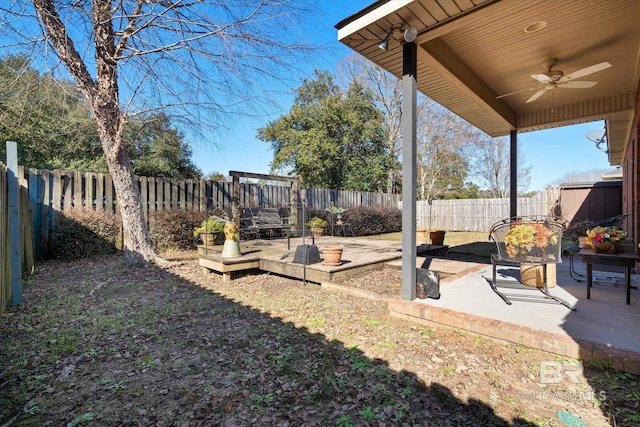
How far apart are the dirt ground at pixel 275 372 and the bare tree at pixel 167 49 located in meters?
3.03

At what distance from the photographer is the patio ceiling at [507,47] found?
2.87 metres

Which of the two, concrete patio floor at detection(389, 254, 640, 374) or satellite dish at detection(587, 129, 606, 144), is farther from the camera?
satellite dish at detection(587, 129, 606, 144)

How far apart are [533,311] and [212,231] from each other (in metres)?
5.51

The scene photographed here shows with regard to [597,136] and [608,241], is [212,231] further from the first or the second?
[597,136]

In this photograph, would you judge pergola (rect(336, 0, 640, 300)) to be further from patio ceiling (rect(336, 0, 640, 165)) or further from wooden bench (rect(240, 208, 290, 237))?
wooden bench (rect(240, 208, 290, 237))

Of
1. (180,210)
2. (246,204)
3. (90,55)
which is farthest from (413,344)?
(246,204)

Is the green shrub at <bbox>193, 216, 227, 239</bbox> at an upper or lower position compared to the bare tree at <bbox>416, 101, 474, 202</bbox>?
lower

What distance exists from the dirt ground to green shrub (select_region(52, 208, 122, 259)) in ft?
9.47

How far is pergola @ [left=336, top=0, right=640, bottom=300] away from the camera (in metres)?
2.88

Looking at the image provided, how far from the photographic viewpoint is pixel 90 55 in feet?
15.6

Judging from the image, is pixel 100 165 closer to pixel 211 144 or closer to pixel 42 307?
pixel 211 144

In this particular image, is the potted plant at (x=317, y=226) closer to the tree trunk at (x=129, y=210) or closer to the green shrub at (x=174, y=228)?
the green shrub at (x=174, y=228)

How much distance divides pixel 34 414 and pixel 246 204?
7262mm

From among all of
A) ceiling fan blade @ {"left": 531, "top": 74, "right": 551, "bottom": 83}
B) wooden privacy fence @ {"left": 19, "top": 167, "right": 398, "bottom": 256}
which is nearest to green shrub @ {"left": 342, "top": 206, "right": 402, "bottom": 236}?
wooden privacy fence @ {"left": 19, "top": 167, "right": 398, "bottom": 256}
